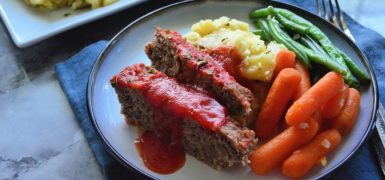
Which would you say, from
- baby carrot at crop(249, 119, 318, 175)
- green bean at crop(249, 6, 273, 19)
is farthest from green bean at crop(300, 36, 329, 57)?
baby carrot at crop(249, 119, 318, 175)

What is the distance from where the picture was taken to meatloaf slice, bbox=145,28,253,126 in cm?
277

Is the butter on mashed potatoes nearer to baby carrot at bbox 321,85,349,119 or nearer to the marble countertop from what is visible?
baby carrot at bbox 321,85,349,119

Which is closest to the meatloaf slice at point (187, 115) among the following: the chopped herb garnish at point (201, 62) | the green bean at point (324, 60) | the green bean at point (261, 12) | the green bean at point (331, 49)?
the chopped herb garnish at point (201, 62)

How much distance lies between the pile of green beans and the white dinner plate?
1.23 m

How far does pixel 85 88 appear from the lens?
142 inches

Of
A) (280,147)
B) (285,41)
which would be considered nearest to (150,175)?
(280,147)

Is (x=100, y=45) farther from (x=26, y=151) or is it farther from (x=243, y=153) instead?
(x=243, y=153)

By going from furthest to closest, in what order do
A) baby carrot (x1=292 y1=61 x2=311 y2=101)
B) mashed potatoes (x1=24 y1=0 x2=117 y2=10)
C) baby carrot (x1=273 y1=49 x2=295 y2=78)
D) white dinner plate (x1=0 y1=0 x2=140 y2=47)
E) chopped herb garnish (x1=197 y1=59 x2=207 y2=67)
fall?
mashed potatoes (x1=24 y1=0 x2=117 y2=10), white dinner plate (x1=0 y1=0 x2=140 y2=47), baby carrot (x1=273 y1=49 x2=295 y2=78), baby carrot (x1=292 y1=61 x2=311 y2=101), chopped herb garnish (x1=197 y1=59 x2=207 y2=67)

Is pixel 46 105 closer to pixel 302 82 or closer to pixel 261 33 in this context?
pixel 261 33

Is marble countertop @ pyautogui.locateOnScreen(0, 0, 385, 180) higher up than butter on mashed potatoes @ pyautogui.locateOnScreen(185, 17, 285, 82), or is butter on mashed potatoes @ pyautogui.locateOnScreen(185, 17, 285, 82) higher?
butter on mashed potatoes @ pyautogui.locateOnScreen(185, 17, 285, 82)

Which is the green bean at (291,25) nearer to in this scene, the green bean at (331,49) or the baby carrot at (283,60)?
the green bean at (331,49)

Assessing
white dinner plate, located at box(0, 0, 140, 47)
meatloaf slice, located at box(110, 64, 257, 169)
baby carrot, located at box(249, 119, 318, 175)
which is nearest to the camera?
meatloaf slice, located at box(110, 64, 257, 169)

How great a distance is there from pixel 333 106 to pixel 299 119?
12.3 inches

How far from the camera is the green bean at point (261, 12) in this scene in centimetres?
374
